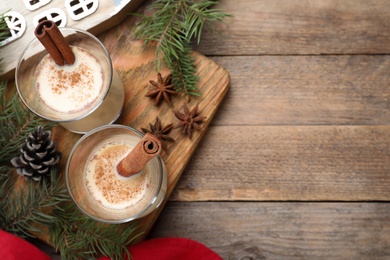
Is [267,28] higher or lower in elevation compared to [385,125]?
higher

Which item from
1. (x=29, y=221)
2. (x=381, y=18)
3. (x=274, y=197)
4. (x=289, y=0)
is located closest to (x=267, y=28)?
(x=289, y=0)

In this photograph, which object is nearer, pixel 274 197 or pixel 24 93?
pixel 24 93

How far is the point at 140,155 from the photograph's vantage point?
758mm

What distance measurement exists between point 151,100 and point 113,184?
19 cm

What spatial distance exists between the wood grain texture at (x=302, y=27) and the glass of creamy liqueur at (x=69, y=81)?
0.26 metres

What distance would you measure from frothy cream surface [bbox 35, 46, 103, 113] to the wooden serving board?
9 centimetres

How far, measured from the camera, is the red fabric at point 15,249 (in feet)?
2.79

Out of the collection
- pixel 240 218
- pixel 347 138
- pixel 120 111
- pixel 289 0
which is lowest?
pixel 240 218

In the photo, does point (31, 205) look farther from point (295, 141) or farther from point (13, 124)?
point (295, 141)

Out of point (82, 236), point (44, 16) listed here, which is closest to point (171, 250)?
point (82, 236)

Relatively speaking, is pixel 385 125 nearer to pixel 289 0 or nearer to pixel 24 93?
pixel 289 0

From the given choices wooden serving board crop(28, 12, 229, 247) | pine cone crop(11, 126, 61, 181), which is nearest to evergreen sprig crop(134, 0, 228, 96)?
wooden serving board crop(28, 12, 229, 247)

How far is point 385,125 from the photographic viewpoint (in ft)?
3.35

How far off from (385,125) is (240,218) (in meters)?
0.38
